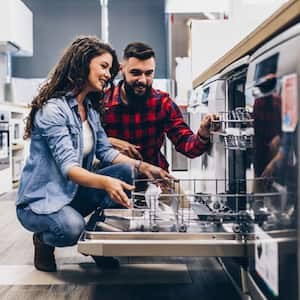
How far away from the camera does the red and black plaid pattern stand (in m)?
2.26

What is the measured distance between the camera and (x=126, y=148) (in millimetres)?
2191

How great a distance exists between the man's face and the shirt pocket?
0.53 meters

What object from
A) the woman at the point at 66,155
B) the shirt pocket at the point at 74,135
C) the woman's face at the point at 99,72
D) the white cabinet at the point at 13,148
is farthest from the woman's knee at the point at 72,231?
the white cabinet at the point at 13,148

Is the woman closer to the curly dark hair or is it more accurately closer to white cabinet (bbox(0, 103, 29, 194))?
the curly dark hair

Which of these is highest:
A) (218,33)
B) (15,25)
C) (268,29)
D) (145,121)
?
(15,25)

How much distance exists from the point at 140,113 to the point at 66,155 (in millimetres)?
700

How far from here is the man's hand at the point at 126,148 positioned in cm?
217

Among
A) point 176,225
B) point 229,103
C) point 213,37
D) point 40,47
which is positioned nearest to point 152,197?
point 176,225

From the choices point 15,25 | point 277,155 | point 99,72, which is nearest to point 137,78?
point 99,72

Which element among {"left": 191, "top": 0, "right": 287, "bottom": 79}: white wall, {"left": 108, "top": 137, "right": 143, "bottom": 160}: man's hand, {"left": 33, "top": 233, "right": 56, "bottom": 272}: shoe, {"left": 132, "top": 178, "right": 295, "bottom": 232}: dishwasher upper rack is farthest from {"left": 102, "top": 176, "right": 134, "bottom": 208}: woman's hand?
{"left": 191, "top": 0, "right": 287, "bottom": 79}: white wall

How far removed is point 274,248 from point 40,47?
18.4 ft

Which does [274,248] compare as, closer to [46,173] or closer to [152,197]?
[152,197]

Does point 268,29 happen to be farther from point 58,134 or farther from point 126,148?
point 126,148

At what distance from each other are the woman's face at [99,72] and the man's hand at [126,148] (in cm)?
40
